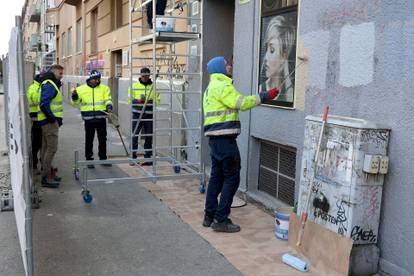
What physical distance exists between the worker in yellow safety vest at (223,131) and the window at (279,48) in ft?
2.50

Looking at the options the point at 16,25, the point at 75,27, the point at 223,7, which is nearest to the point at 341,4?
the point at 16,25

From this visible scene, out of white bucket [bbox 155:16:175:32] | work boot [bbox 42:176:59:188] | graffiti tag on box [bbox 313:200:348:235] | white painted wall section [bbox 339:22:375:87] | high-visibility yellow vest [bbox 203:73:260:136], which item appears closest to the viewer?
graffiti tag on box [bbox 313:200:348:235]

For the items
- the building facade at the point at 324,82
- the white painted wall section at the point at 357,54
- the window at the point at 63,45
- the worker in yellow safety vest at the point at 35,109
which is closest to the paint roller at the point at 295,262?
the building facade at the point at 324,82

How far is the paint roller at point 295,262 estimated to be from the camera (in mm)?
4070

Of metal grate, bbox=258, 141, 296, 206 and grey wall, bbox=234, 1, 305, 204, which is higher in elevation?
grey wall, bbox=234, 1, 305, 204

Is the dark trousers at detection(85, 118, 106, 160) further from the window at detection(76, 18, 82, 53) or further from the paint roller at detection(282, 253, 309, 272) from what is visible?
the window at detection(76, 18, 82, 53)

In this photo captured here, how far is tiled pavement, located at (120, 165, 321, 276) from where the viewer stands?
4.20m

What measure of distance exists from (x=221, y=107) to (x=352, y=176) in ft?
5.14

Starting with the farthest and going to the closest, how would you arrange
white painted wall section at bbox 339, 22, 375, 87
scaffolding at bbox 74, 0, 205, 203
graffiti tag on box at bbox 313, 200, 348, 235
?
scaffolding at bbox 74, 0, 205, 203, white painted wall section at bbox 339, 22, 375, 87, graffiti tag on box at bbox 313, 200, 348, 235

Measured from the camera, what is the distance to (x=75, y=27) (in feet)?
77.2

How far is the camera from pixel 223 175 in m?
5.12

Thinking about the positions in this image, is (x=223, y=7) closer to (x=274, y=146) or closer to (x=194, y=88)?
(x=194, y=88)

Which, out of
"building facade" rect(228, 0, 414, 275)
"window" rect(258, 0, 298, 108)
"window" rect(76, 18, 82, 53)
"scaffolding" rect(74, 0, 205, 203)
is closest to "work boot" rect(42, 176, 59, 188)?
"scaffolding" rect(74, 0, 205, 203)

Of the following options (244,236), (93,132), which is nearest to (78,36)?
(93,132)
